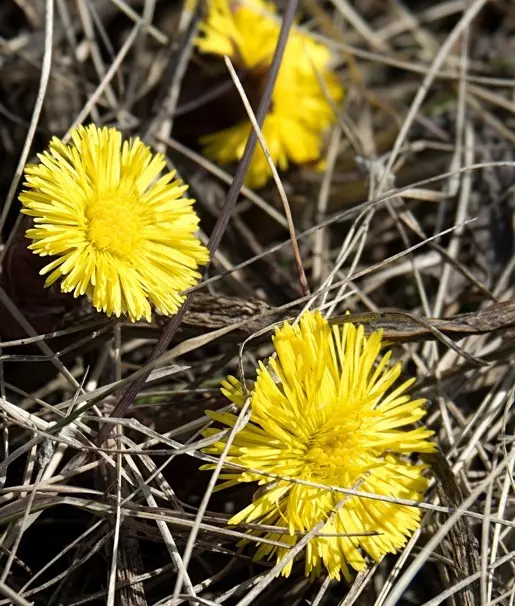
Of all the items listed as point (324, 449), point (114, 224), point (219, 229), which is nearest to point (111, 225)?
point (114, 224)

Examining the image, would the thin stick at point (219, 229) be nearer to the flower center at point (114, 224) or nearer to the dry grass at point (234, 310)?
the dry grass at point (234, 310)

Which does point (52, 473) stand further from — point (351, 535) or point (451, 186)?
point (451, 186)

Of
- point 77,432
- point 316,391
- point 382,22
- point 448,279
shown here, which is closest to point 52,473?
point 77,432

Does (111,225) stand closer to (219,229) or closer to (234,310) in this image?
(219,229)

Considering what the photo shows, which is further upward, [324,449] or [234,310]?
[234,310]

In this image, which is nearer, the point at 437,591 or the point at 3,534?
the point at 3,534
